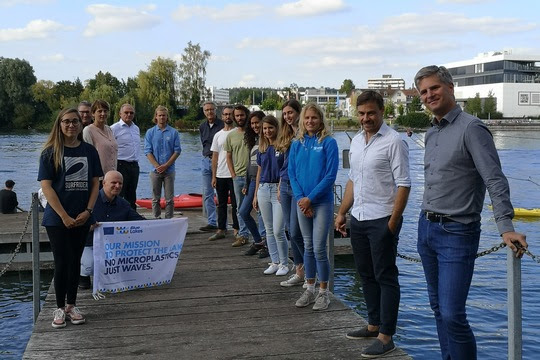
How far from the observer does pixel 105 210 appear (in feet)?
22.6

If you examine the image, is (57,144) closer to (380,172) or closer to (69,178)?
(69,178)

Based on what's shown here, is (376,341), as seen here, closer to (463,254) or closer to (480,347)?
(463,254)

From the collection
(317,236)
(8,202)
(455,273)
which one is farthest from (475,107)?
(455,273)

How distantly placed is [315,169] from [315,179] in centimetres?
9

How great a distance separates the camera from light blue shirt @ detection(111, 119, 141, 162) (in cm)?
942

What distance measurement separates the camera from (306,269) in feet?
20.7

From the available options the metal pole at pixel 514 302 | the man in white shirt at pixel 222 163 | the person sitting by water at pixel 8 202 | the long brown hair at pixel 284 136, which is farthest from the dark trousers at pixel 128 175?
the metal pole at pixel 514 302

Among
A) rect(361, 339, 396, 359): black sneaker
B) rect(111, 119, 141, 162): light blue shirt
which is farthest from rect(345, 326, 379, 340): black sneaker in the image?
rect(111, 119, 141, 162): light blue shirt

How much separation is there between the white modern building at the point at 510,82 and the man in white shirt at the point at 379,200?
119m

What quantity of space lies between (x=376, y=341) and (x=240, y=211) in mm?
3746

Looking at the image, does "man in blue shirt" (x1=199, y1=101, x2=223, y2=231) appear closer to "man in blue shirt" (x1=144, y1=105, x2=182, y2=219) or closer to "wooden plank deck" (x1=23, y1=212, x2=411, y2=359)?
"man in blue shirt" (x1=144, y1=105, x2=182, y2=219)

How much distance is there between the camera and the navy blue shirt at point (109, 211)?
269 inches

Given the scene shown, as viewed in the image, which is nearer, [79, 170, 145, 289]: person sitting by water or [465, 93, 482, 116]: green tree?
[79, 170, 145, 289]: person sitting by water

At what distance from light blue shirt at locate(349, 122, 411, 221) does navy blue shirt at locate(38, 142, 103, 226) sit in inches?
93.9
